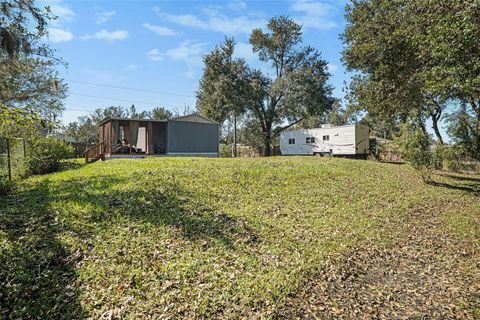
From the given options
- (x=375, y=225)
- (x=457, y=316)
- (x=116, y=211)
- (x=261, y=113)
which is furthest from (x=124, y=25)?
(x=261, y=113)

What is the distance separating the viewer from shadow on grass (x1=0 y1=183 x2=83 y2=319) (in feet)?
9.24

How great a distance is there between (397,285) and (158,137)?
1737cm

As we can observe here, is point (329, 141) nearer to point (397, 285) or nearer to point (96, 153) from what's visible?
point (96, 153)

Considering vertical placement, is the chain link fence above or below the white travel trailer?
below

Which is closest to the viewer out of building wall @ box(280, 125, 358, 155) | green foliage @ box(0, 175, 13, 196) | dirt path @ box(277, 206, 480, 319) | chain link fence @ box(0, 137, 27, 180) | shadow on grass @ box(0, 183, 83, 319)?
shadow on grass @ box(0, 183, 83, 319)

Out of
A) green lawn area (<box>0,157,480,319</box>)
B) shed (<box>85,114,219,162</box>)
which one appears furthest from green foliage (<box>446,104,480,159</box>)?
shed (<box>85,114,219,162</box>)

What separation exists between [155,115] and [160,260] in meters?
51.5

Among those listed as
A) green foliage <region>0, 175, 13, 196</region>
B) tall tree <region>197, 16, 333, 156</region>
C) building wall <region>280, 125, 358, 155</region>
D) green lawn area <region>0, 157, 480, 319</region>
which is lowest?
green lawn area <region>0, 157, 480, 319</region>

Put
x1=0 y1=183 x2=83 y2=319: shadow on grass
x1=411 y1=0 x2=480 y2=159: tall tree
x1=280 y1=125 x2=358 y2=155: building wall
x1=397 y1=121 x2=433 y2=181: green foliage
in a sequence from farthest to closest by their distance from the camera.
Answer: x1=280 y1=125 x2=358 y2=155: building wall, x1=397 y1=121 x2=433 y2=181: green foliage, x1=411 y1=0 x2=480 y2=159: tall tree, x1=0 y1=183 x2=83 y2=319: shadow on grass

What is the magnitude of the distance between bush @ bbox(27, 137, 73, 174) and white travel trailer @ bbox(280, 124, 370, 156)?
1837 cm

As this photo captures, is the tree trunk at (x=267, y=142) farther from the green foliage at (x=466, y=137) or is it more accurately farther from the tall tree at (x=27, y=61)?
the tall tree at (x=27, y=61)

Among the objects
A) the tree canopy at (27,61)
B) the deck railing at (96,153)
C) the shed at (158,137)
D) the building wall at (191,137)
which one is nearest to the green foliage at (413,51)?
the tree canopy at (27,61)

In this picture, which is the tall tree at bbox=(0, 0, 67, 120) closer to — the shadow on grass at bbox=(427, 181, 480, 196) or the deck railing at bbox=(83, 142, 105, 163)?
the deck railing at bbox=(83, 142, 105, 163)

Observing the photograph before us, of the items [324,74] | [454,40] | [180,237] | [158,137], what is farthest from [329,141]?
[180,237]
